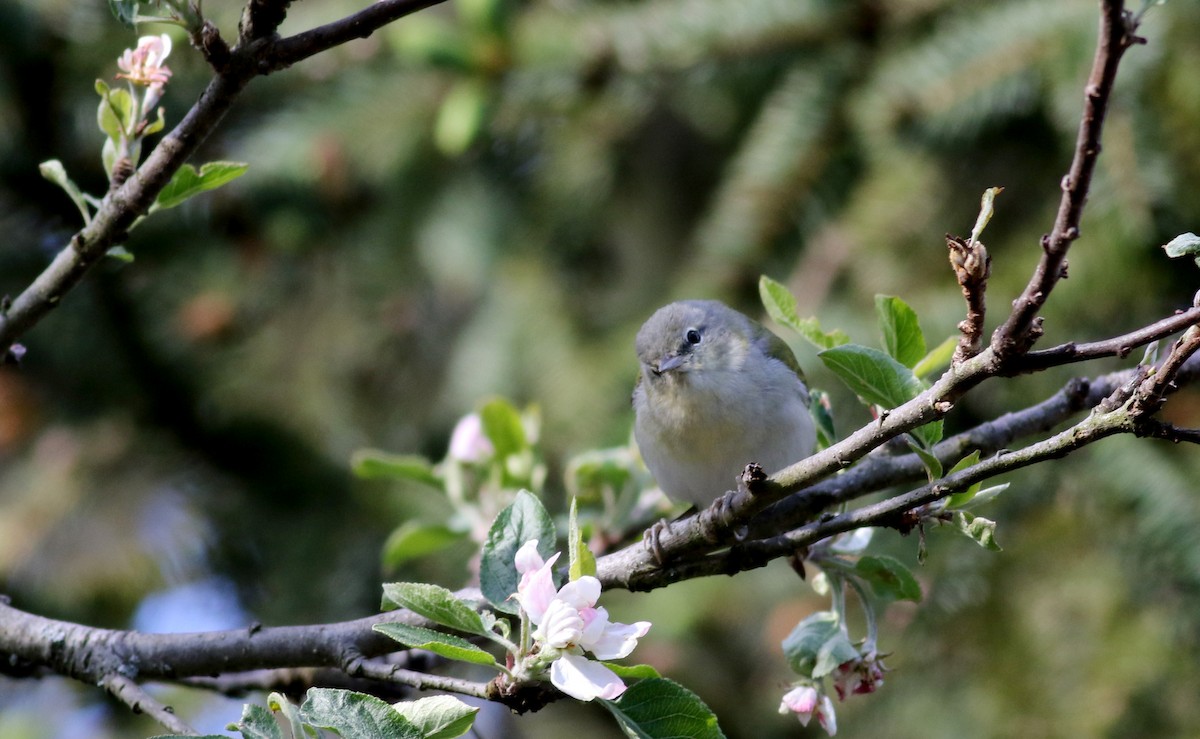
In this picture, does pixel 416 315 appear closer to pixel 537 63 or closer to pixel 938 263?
pixel 537 63

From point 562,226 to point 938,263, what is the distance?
57.4 inches

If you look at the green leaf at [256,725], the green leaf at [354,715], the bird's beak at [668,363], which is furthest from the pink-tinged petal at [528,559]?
the bird's beak at [668,363]

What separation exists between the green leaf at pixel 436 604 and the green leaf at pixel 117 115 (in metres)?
0.84

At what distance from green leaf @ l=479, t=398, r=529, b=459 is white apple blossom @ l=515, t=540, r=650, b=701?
991 mm

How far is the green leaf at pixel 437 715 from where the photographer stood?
140 cm

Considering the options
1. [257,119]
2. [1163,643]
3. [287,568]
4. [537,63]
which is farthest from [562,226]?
[1163,643]

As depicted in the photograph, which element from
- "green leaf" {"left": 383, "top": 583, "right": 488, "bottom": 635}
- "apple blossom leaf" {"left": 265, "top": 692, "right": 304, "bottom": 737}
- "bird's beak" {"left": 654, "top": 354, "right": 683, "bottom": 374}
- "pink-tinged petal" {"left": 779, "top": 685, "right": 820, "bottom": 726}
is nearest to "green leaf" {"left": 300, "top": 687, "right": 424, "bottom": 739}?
"apple blossom leaf" {"left": 265, "top": 692, "right": 304, "bottom": 737}

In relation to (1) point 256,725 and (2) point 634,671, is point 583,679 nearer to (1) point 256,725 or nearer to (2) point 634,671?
(2) point 634,671

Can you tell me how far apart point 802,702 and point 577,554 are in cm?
54

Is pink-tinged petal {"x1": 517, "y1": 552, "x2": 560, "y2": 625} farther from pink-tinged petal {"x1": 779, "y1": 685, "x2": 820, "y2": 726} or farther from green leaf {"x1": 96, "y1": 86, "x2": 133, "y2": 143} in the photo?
green leaf {"x1": 96, "y1": 86, "x2": 133, "y2": 143}

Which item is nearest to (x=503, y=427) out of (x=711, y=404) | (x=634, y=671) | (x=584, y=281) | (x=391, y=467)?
(x=391, y=467)

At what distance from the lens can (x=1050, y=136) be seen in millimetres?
3590

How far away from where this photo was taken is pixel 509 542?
1.67 meters

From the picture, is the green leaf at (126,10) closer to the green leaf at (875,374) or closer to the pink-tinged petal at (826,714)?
the green leaf at (875,374)
